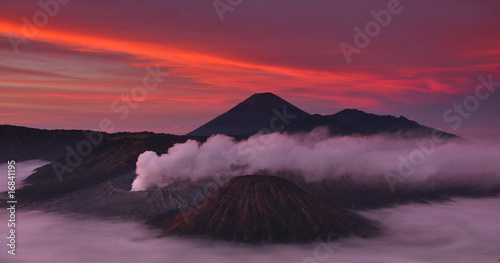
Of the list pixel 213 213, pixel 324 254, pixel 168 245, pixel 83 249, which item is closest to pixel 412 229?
pixel 324 254

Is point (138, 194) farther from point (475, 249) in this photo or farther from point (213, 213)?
point (475, 249)

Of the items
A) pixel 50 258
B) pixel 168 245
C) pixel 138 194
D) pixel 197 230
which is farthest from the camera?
→ pixel 138 194

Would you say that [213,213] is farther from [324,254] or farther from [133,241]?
[324,254]

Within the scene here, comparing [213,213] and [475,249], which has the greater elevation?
[213,213]

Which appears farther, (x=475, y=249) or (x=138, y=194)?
(x=138, y=194)

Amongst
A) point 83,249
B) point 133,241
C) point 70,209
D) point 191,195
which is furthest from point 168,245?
point 70,209

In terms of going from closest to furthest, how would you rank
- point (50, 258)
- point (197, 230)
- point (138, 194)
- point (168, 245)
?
point (50, 258), point (168, 245), point (197, 230), point (138, 194)
